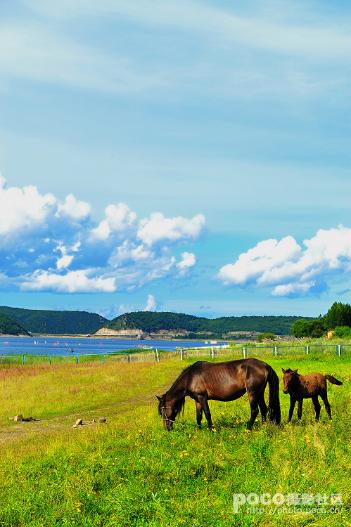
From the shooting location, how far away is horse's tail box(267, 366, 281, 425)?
15.7 m

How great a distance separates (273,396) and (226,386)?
129 centimetres

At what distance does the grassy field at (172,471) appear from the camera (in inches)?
379

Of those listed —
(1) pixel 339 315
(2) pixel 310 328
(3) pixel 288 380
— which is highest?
(1) pixel 339 315

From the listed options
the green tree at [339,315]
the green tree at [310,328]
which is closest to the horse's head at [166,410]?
the green tree at [339,315]

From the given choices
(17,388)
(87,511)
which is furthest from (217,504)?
(17,388)

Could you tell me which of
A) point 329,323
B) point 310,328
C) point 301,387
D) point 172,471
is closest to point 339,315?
point 329,323

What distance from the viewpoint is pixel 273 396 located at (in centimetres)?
1579

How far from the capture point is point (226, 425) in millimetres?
16562

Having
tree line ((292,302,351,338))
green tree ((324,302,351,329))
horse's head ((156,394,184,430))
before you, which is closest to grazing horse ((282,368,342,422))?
horse's head ((156,394,184,430))

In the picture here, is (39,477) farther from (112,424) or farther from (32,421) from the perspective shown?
(32,421)

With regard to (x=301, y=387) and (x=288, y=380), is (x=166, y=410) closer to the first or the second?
(x=288, y=380)

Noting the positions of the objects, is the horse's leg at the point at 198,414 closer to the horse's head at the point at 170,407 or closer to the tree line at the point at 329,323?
the horse's head at the point at 170,407

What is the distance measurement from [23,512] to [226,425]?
7.47m

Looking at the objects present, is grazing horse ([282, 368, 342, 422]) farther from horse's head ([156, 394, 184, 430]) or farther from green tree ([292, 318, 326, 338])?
green tree ([292, 318, 326, 338])
